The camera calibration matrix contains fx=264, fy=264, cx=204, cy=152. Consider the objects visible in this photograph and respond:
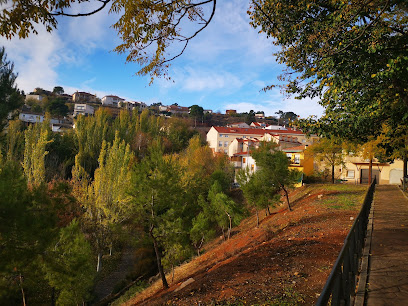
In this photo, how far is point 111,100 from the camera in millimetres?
121062

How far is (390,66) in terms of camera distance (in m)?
5.89

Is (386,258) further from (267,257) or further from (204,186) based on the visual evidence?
(204,186)

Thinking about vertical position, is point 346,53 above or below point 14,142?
above

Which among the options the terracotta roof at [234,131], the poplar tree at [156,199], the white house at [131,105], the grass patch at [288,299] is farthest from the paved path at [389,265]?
→ the white house at [131,105]

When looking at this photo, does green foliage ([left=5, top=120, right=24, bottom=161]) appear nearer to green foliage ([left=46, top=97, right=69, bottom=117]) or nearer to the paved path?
the paved path

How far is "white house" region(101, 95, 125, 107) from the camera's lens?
119131mm

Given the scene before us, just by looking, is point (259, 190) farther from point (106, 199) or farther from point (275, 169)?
point (106, 199)

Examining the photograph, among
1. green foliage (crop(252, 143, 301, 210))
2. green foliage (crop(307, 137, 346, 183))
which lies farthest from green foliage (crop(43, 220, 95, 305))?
green foliage (crop(307, 137, 346, 183))

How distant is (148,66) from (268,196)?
22.2m

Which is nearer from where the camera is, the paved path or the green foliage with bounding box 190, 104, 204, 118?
the paved path

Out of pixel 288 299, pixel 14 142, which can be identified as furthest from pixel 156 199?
pixel 14 142

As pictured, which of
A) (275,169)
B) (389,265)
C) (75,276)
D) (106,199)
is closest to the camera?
(389,265)

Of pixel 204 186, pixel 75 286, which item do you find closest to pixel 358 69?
pixel 75 286

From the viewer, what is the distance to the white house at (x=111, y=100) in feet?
391
